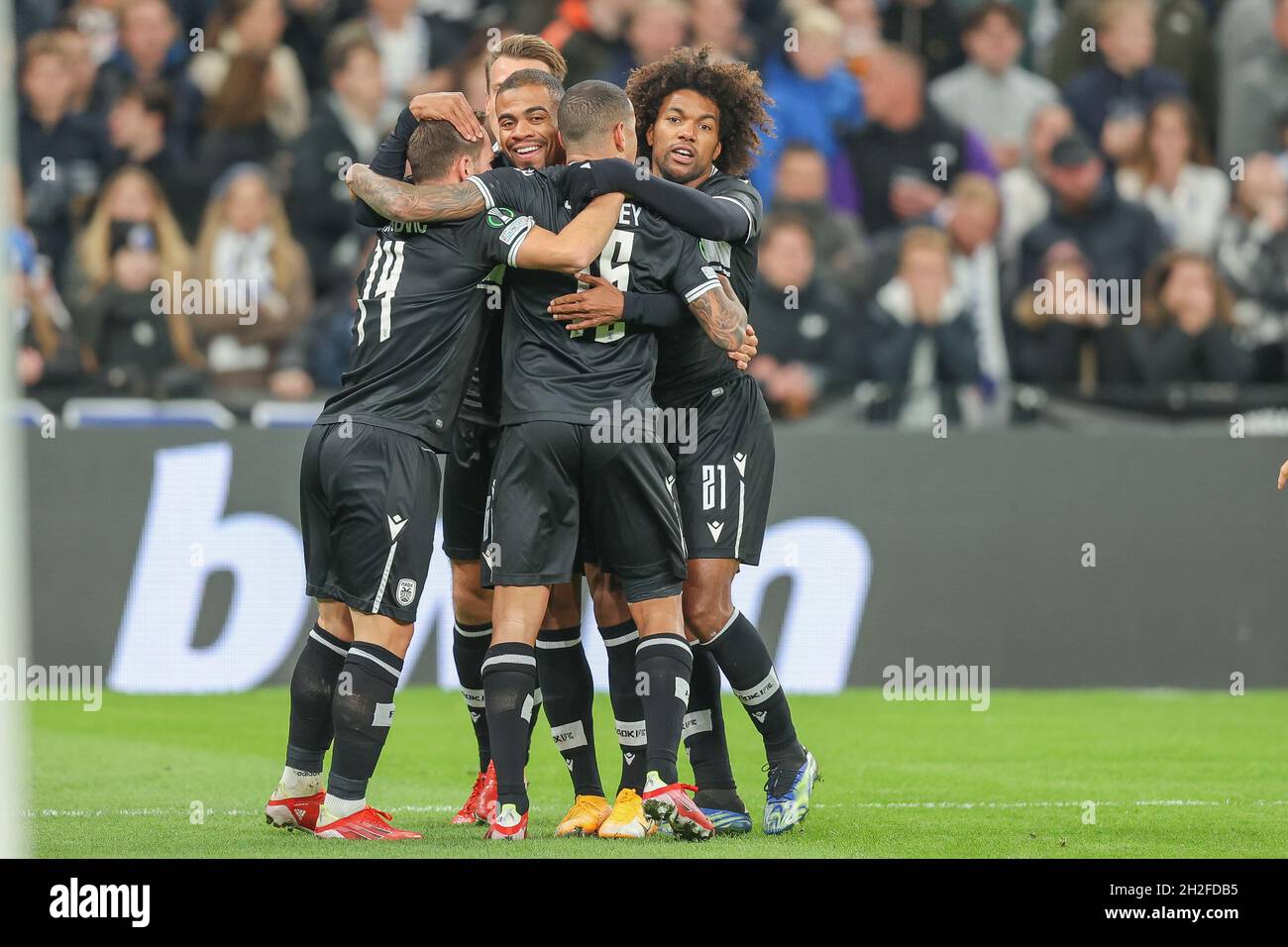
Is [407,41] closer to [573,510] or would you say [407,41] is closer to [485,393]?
[485,393]

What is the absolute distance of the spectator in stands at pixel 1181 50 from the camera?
46.4ft

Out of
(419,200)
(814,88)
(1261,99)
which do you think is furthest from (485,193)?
(1261,99)

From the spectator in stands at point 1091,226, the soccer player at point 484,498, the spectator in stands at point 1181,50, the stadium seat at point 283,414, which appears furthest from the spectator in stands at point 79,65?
the spectator in stands at point 1181,50

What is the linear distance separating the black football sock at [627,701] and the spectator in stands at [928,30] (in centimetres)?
879

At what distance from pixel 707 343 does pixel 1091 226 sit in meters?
6.90

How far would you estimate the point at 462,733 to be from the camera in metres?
9.61

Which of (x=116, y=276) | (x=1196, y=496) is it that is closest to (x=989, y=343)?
(x=1196, y=496)

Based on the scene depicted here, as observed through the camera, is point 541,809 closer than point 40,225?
Yes

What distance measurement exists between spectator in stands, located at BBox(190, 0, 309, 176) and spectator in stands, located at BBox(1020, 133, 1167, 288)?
5.49 metres

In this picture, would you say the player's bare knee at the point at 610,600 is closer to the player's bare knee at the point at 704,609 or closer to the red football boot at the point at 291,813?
the player's bare knee at the point at 704,609

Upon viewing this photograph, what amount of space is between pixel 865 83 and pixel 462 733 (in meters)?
6.53

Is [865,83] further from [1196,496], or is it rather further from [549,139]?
[549,139]
